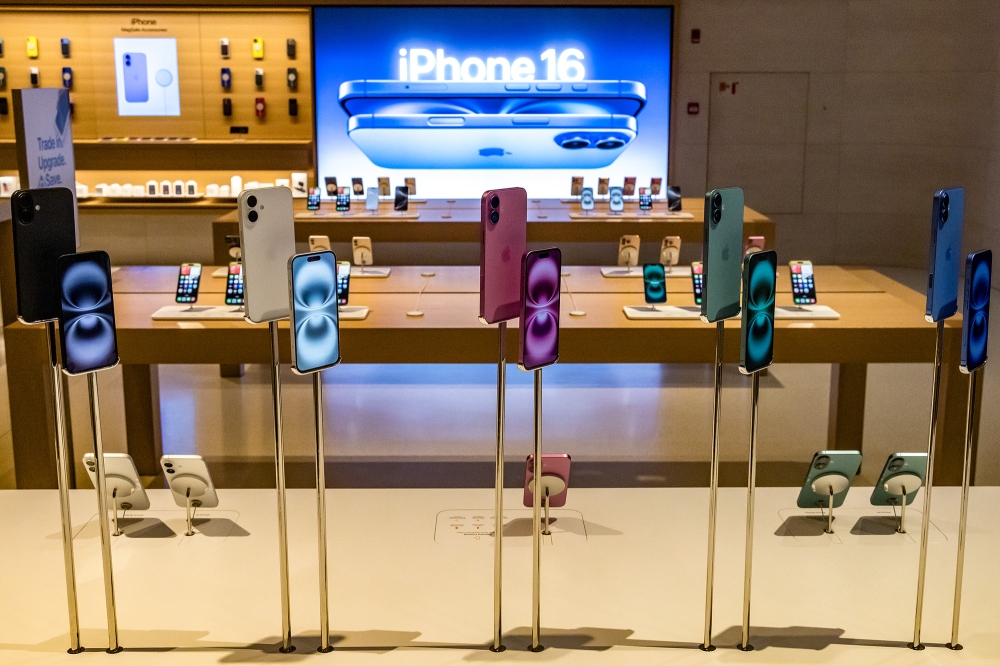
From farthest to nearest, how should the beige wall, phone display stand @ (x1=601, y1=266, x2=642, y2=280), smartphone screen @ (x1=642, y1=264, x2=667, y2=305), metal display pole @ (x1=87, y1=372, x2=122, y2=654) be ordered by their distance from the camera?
the beige wall
phone display stand @ (x1=601, y1=266, x2=642, y2=280)
smartphone screen @ (x1=642, y1=264, x2=667, y2=305)
metal display pole @ (x1=87, y1=372, x2=122, y2=654)

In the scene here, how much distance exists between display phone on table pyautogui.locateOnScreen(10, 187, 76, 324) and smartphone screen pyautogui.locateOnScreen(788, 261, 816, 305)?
288 cm

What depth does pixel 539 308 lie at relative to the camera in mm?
2266

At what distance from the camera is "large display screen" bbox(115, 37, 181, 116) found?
351 inches

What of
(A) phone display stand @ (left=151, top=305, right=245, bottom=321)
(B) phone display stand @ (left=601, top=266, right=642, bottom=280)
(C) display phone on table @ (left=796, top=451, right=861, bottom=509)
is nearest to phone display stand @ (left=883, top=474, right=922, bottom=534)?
(C) display phone on table @ (left=796, top=451, right=861, bottom=509)

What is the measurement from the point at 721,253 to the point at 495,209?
51 cm

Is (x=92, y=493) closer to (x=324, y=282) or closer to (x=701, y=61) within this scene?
(x=324, y=282)

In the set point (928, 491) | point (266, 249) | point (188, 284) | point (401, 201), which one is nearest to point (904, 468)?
point (928, 491)

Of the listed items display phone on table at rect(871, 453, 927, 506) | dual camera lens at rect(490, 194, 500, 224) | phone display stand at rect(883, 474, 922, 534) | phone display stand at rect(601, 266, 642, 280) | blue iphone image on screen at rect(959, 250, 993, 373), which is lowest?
phone display stand at rect(883, 474, 922, 534)

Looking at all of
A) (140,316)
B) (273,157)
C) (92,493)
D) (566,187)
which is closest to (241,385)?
(140,316)

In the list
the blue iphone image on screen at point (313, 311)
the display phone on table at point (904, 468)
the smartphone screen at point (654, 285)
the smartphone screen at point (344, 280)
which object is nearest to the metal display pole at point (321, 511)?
the blue iphone image on screen at point (313, 311)

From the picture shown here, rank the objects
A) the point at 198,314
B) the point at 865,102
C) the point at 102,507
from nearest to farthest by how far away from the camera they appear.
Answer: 1. the point at 102,507
2. the point at 198,314
3. the point at 865,102

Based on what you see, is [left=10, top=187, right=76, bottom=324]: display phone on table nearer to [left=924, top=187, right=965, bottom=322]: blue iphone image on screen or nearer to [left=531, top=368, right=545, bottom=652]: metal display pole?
[left=531, top=368, right=545, bottom=652]: metal display pole

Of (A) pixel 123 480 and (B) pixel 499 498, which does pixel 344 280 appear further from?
(B) pixel 499 498

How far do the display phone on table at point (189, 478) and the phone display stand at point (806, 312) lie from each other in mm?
2186
